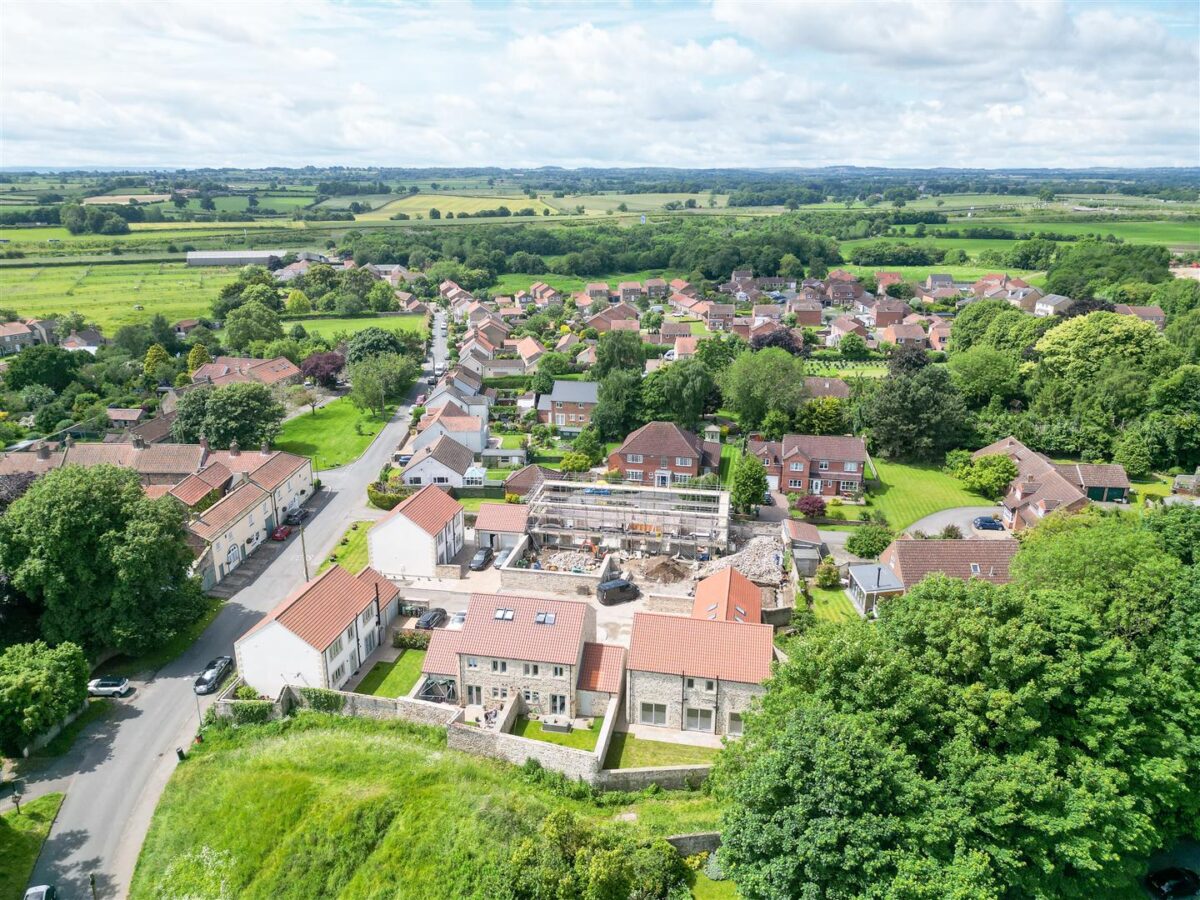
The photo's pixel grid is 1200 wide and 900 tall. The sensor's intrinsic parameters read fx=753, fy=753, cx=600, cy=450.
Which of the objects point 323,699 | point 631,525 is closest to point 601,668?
point 323,699

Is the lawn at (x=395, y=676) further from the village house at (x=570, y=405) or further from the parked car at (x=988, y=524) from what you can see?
the parked car at (x=988, y=524)

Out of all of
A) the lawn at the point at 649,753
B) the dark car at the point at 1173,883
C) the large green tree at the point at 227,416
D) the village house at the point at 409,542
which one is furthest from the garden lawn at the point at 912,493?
the large green tree at the point at 227,416

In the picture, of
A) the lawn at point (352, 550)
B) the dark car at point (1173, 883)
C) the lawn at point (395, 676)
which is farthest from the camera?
the lawn at point (352, 550)

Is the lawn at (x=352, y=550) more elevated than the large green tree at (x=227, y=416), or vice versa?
the large green tree at (x=227, y=416)

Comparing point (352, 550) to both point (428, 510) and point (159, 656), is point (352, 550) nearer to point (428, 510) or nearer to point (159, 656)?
point (428, 510)

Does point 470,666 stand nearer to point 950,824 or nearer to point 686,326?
point 950,824

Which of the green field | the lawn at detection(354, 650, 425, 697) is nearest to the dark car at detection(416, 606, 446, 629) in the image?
the lawn at detection(354, 650, 425, 697)
